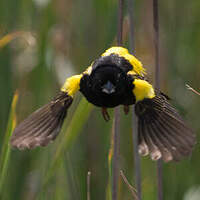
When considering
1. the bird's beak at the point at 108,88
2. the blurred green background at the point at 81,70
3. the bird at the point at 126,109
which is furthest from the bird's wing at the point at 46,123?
the blurred green background at the point at 81,70

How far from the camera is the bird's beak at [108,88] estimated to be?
144 cm

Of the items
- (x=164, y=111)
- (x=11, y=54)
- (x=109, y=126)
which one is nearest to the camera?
(x=164, y=111)

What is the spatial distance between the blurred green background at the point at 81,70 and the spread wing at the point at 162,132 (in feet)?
1.44

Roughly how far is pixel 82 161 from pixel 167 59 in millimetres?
634

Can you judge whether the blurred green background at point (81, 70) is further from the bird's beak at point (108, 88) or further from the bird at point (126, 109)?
the bird's beak at point (108, 88)

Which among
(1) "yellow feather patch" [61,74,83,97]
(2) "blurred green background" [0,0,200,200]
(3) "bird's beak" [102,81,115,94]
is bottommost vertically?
(2) "blurred green background" [0,0,200,200]

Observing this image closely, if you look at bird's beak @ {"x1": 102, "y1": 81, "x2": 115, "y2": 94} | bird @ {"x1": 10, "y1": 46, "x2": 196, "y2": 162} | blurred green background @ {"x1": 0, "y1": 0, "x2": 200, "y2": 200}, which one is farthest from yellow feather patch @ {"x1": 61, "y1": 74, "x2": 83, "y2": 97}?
blurred green background @ {"x1": 0, "y1": 0, "x2": 200, "y2": 200}

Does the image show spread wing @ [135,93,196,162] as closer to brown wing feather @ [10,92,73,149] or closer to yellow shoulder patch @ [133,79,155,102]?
yellow shoulder patch @ [133,79,155,102]

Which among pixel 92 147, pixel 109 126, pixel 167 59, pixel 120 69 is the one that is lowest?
pixel 92 147

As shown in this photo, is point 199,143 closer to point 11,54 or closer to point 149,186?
point 149,186

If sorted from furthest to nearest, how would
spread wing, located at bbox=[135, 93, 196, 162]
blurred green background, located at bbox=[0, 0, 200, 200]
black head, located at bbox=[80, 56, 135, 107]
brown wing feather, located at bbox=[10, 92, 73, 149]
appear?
1. blurred green background, located at bbox=[0, 0, 200, 200]
2. brown wing feather, located at bbox=[10, 92, 73, 149]
3. black head, located at bbox=[80, 56, 135, 107]
4. spread wing, located at bbox=[135, 93, 196, 162]

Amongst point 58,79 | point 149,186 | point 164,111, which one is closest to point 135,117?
point 164,111

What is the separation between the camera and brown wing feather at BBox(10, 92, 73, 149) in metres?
1.60

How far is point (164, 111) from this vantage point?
1.54 meters
